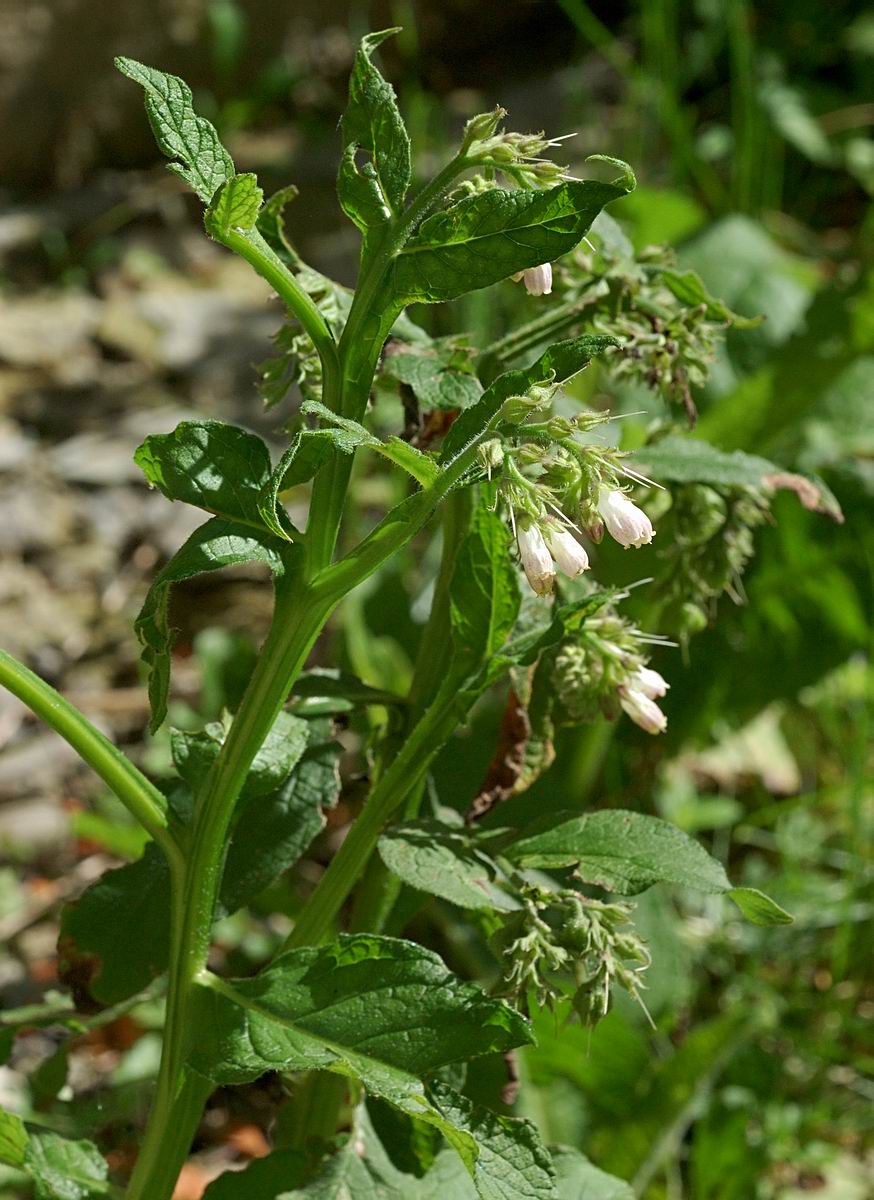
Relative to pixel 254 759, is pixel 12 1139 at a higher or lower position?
lower

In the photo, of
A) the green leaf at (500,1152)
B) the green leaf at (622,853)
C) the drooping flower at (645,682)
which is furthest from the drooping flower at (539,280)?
the green leaf at (500,1152)

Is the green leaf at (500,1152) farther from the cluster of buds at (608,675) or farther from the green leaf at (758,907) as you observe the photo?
the cluster of buds at (608,675)

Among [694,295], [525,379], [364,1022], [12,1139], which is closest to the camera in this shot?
[525,379]

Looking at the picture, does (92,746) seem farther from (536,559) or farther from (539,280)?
(539,280)

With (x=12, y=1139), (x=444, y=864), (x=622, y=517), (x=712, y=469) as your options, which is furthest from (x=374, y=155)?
(x=12, y=1139)

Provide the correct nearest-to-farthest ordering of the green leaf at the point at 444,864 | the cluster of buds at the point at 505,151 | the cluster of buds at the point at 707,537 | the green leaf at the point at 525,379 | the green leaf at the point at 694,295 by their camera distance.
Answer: the green leaf at the point at 525,379
the cluster of buds at the point at 505,151
the green leaf at the point at 444,864
the green leaf at the point at 694,295
the cluster of buds at the point at 707,537

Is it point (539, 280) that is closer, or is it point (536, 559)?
point (536, 559)

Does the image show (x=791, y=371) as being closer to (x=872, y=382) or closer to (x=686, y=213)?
(x=872, y=382)
